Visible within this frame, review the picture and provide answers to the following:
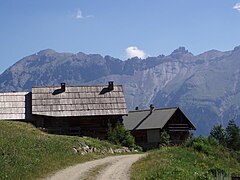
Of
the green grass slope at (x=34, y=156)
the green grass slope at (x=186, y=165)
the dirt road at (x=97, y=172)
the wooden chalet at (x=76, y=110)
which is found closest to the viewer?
the green grass slope at (x=34, y=156)

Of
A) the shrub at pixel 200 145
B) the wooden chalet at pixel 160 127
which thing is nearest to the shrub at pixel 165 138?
the wooden chalet at pixel 160 127

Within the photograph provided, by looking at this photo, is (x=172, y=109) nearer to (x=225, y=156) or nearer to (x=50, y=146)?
(x=225, y=156)

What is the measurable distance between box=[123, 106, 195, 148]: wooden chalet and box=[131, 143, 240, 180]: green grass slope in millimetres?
23639

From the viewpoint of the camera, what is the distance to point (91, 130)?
2313 inches

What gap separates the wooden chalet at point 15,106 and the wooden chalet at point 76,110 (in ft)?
3.62

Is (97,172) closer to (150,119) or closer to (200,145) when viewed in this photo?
(200,145)

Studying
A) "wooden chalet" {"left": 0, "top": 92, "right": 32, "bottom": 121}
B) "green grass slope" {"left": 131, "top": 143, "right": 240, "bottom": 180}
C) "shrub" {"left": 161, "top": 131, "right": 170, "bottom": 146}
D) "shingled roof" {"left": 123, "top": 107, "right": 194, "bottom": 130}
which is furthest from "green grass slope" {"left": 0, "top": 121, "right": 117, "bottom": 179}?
"shingled roof" {"left": 123, "top": 107, "right": 194, "bottom": 130}

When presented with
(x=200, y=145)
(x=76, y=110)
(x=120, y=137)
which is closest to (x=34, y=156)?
(x=200, y=145)

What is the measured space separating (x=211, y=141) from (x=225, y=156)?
3.40 meters

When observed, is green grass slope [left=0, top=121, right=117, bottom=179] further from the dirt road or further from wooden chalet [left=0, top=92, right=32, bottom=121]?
wooden chalet [left=0, top=92, right=32, bottom=121]

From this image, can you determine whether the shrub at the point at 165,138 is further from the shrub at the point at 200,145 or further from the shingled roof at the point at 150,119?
the shrub at the point at 200,145

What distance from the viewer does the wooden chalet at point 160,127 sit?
68188 millimetres

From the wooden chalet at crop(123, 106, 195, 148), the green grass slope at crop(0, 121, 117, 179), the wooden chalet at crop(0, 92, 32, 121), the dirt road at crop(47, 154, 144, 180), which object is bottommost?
the dirt road at crop(47, 154, 144, 180)

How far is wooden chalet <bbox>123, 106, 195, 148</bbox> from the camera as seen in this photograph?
224ft
